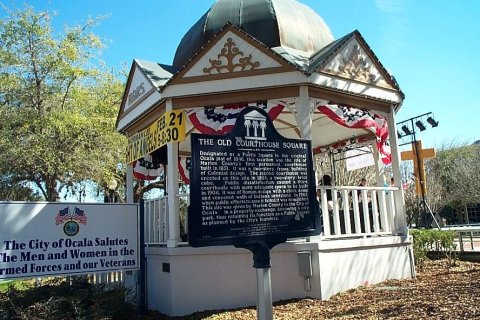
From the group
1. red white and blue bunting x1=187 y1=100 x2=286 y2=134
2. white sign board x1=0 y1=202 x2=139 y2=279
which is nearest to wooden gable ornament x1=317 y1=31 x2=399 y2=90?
red white and blue bunting x1=187 y1=100 x2=286 y2=134

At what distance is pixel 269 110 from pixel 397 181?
3.12 meters

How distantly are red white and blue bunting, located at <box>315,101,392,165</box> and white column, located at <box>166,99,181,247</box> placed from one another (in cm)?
292

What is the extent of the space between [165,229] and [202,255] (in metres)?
1.16

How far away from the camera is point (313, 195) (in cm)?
495

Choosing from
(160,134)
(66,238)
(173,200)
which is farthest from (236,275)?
(160,134)

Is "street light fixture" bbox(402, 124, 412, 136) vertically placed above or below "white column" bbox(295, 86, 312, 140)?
above

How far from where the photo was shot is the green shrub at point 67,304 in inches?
231

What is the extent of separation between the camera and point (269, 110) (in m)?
9.01

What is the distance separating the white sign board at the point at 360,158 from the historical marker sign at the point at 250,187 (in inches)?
298

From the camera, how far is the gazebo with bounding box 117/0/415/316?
7.35 m

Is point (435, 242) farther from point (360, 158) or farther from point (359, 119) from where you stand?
point (359, 119)

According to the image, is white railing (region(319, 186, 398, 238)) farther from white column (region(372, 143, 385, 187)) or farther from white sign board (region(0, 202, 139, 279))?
white sign board (region(0, 202, 139, 279))

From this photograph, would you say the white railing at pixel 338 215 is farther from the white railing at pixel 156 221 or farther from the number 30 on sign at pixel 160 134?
the number 30 on sign at pixel 160 134

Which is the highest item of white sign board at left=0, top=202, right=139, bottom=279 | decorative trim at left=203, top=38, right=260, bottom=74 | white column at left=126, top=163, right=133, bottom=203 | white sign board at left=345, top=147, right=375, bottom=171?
decorative trim at left=203, top=38, right=260, bottom=74
